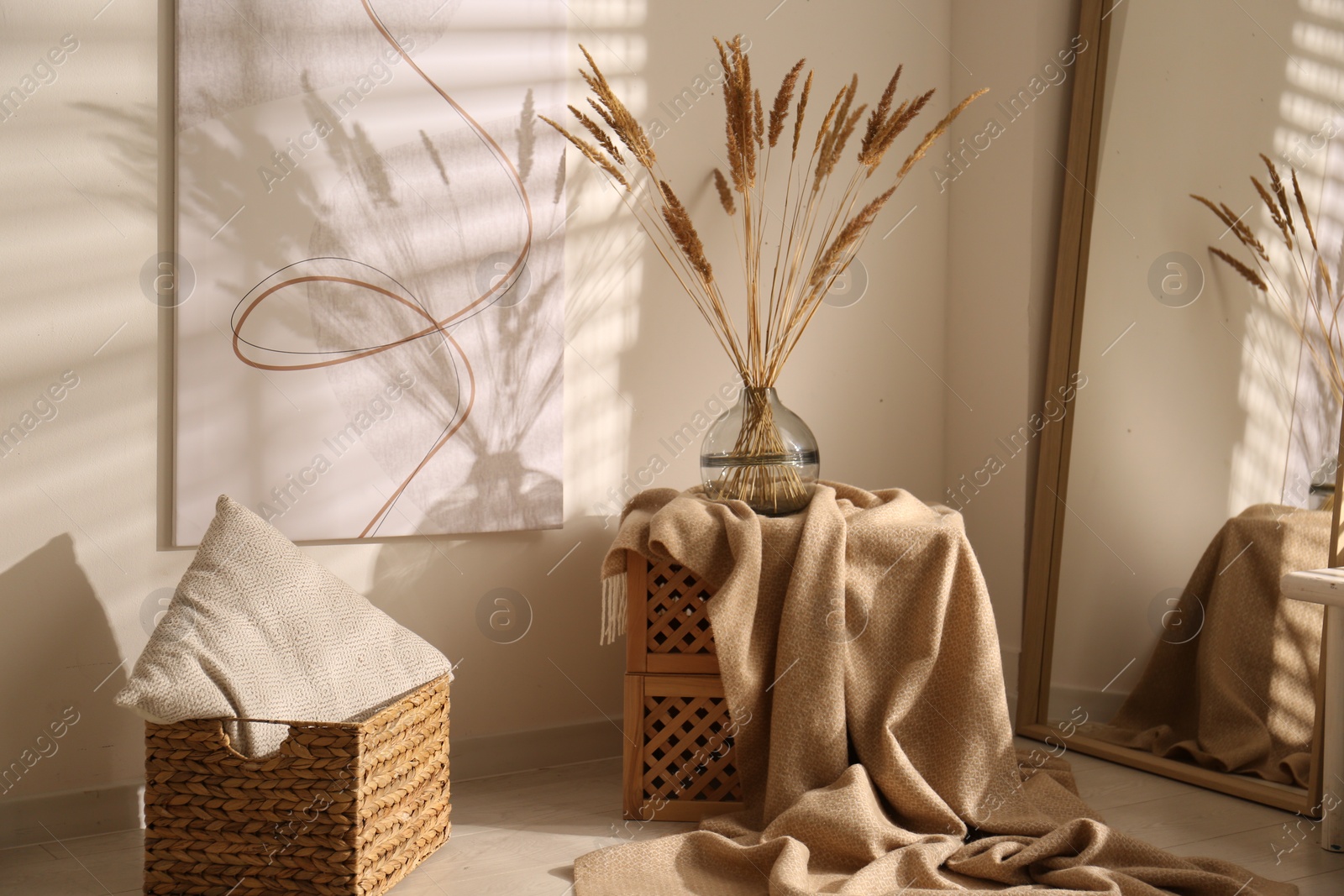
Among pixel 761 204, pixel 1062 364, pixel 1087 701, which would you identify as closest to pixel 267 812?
pixel 761 204

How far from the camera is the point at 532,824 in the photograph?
200cm

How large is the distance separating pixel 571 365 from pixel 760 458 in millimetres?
504

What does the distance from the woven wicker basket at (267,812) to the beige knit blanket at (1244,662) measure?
1.64 meters

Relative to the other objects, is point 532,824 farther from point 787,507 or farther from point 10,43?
point 10,43

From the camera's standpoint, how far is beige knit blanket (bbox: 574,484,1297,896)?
5.74ft

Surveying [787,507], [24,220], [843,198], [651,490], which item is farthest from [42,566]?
[843,198]

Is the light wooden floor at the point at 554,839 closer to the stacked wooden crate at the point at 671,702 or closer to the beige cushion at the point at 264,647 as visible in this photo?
the stacked wooden crate at the point at 671,702

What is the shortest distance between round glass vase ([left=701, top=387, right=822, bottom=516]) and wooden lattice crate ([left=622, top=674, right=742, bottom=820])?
373mm

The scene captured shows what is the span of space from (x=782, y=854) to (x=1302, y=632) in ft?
3.65

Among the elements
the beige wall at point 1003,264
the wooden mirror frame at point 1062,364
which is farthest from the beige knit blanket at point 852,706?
the beige wall at point 1003,264

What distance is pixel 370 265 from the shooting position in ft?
6.95

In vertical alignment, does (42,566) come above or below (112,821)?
above

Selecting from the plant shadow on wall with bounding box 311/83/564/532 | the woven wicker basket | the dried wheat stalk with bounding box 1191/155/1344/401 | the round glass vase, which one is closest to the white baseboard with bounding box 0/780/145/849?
the woven wicker basket

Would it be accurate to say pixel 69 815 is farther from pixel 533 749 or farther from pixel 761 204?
pixel 761 204
